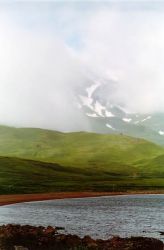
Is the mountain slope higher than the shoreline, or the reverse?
the mountain slope

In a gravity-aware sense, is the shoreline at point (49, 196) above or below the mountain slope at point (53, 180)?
below

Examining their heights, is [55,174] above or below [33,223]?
above

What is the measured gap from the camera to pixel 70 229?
59094 mm

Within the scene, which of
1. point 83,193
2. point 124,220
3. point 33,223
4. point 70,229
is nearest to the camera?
point 70,229

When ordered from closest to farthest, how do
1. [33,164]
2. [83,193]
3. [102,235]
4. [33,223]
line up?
[102,235]
[33,223]
[83,193]
[33,164]

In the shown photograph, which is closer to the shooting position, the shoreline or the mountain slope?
the shoreline

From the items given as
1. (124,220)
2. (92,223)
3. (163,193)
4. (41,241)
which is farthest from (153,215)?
(163,193)

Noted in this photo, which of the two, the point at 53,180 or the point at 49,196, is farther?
the point at 53,180

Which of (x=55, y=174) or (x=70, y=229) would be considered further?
(x=55, y=174)

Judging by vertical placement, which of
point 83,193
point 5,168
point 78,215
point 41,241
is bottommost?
point 41,241

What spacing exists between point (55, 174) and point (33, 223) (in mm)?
114725

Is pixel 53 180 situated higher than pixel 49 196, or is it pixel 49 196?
pixel 53 180

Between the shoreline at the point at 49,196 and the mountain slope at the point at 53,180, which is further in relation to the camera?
the mountain slope at the point at 53,180

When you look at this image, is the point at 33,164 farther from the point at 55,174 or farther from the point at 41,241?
the point at 41,241
